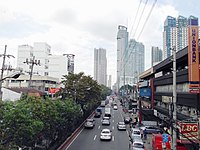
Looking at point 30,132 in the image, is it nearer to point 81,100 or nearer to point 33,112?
point 33,112

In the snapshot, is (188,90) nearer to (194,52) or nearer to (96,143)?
(194,52)

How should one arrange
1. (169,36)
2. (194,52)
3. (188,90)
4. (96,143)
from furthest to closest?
1. (96,143)
2. (188,90)
3. (169,36)
4. (194,52)

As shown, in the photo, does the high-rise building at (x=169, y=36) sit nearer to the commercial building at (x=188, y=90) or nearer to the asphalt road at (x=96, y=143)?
the commercial building at (x=188, y=90)

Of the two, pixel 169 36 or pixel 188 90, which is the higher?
pixel 169 36

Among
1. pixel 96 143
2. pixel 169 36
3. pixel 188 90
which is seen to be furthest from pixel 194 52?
pixel 96 143

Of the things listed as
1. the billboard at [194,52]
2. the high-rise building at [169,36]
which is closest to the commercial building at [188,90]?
the billboard at [194,52]

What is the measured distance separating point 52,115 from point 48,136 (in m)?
2.62

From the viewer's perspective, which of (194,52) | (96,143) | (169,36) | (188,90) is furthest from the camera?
(96,143)

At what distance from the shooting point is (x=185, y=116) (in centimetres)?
2453

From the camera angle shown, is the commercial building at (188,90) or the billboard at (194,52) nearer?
the commercial building at (188,90)

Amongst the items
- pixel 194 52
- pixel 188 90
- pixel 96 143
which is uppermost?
pixel 194 52

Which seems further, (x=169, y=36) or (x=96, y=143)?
(x=96, y=143)

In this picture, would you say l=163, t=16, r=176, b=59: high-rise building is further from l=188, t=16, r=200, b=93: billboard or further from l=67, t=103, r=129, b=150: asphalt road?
l=67, t=103, r=129, b=150: asphalt road

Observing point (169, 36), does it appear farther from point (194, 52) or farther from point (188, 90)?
point (188, 90)
